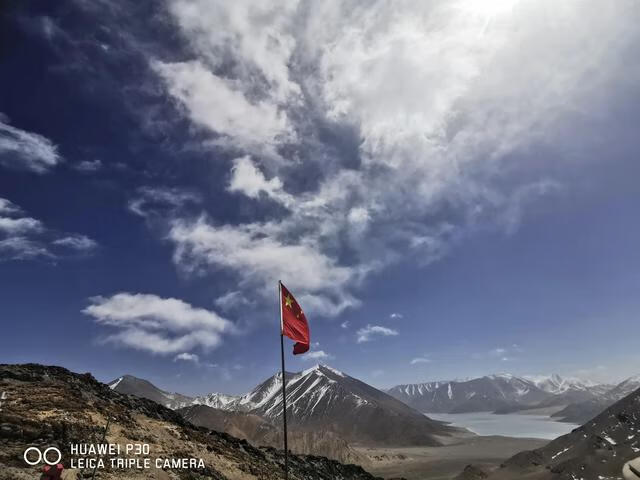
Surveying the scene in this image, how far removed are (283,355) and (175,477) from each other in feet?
48.1

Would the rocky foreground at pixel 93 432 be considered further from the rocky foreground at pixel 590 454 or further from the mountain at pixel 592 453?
the rocky foreground at pixel 590 454

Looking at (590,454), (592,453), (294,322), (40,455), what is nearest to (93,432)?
(40,455)

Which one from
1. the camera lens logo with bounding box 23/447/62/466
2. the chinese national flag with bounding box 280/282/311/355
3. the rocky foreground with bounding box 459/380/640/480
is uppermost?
the chinese national flag with bounding box 280/282/311/355

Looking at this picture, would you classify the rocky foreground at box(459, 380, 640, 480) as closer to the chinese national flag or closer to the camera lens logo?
the chinese national flag

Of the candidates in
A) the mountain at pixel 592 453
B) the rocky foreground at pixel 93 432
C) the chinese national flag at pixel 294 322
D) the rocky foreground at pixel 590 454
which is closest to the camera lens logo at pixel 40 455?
the rocky foreground at pixel 93 432

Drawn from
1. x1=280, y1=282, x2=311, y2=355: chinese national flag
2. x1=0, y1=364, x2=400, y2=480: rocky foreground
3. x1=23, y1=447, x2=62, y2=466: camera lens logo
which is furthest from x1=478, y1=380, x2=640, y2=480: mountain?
x1=23, y1=447, x2=62, y2=466: camera lens logo

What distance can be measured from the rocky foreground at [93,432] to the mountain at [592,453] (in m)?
77.1

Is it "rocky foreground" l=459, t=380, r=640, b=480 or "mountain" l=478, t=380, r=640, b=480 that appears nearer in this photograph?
"rocky foreground" l=459, t=380, r=640, b=480

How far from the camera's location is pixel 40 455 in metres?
23.5

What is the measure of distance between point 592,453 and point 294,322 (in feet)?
370

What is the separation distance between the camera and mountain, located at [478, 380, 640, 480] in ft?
309

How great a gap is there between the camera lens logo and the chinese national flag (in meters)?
15.2

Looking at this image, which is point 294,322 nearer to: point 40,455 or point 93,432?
point 40,455

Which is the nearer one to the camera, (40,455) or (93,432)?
(40,455)
